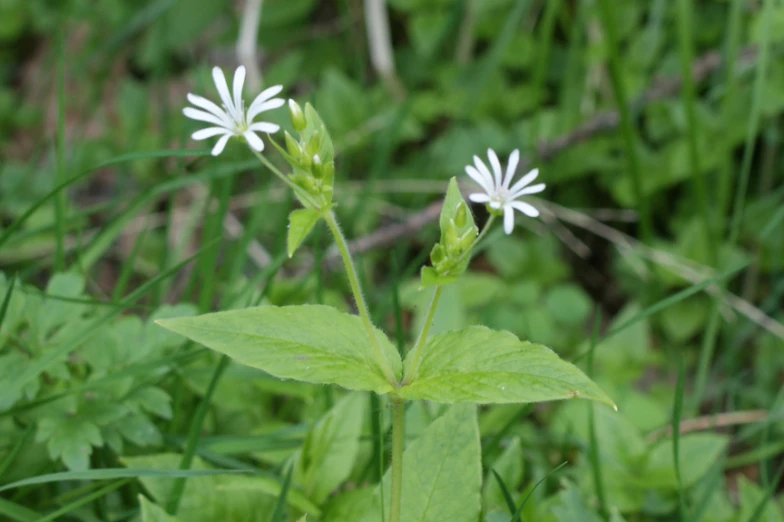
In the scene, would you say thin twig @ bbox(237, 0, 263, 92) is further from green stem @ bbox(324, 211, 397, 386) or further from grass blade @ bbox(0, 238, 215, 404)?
green stem @ bbox(324, 211, 397, 386)

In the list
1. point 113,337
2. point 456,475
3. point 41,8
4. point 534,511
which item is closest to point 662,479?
point 534,511

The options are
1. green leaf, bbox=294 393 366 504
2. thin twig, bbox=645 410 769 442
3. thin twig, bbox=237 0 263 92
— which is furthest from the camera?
thin twig, bbox=237 0 263 92

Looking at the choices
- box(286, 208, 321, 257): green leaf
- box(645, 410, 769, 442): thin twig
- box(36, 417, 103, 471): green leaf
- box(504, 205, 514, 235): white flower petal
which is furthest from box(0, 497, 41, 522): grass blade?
box(645, 410, 769, 442): thin twig

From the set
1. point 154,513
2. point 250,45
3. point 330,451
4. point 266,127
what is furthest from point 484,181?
point 250,45

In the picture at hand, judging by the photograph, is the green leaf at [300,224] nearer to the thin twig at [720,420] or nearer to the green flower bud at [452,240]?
the green flower bud at [452,240]

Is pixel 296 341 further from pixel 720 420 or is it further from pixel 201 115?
pixel 720 420

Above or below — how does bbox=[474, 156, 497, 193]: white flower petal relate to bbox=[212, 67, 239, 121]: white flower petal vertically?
below
